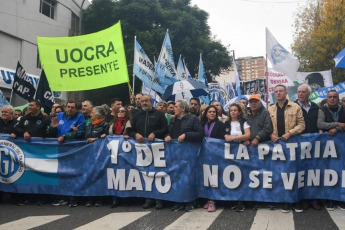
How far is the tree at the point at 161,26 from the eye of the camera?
1145 inches

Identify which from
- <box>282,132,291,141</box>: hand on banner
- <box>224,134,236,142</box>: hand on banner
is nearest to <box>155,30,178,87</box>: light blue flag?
<box>224,134,236,142</box>: hand on banner

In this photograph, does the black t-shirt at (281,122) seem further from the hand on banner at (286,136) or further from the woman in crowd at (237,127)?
the woman in crowd at (237,127)

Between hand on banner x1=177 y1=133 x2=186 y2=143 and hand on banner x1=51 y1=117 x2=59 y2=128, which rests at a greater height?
hand on banner x1=51 y1=117 x2=59 y2=128

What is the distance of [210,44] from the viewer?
34.2 meters

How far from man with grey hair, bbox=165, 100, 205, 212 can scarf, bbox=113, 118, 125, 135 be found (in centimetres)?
84

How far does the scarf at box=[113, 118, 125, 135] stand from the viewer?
19.6 ft

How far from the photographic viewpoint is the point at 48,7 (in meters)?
24.0

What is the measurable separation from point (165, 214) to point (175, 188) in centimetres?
50

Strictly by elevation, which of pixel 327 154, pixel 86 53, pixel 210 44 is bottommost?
pixel 327 154

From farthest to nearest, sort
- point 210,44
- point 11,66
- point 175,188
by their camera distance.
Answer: point 210,44
point 11,66
point 175,188

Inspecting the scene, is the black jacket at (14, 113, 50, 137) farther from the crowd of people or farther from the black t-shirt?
the black t-shirt

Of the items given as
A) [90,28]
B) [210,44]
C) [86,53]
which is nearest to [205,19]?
[210,44]

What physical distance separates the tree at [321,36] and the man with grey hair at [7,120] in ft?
67.7

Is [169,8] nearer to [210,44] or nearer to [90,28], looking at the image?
[210,44]
